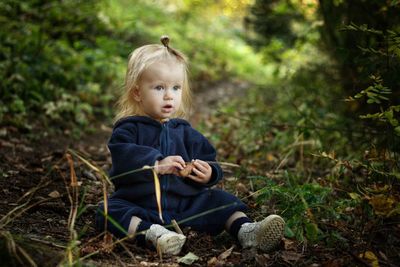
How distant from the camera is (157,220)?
3.01m

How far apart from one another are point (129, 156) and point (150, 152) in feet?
0.44

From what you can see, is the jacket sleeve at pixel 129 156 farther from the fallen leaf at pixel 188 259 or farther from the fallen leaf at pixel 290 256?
the fallen leaf at pixel 290 256

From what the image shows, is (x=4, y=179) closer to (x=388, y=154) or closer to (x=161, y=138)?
(x=161, y=138)

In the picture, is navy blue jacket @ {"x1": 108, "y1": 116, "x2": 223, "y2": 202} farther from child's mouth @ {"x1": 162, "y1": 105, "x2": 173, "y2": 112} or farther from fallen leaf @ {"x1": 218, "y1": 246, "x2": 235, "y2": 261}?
fallen leaf @ {"x1": 218, "y1": 246, "x2": 235, "y2": 261}

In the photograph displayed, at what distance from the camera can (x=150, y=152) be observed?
298cm

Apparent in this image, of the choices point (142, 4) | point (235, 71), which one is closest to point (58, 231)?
point (235, 71)

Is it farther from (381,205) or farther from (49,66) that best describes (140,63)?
(49,66)

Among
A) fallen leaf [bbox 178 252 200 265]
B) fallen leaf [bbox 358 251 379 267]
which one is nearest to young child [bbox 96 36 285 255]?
fallen leaf [bbox 178 252 200 265]

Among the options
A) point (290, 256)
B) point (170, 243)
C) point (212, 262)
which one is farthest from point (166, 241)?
point (290, 256)

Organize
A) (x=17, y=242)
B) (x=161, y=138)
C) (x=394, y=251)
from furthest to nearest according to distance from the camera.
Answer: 1. (x=161, y=138)
2. (x=394, y=251)
3. (x=17, y=242)

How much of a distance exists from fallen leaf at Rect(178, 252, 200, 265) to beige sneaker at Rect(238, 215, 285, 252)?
0.34 meters

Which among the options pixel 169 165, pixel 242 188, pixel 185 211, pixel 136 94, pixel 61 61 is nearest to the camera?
pixel 169 165

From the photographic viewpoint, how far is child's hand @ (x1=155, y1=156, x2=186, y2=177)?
291 cm

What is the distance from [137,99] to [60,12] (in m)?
4.60
